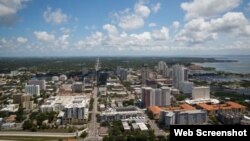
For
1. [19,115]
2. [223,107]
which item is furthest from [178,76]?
[19,115]

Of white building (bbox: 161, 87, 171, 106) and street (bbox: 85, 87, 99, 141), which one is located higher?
white building (bbox: 161, 87, 171, 106)

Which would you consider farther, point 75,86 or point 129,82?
point 129,82

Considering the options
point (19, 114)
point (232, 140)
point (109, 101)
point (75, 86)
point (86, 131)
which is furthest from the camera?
point (75, 86)

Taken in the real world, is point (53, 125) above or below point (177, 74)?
below

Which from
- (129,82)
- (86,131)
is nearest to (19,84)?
(129,82)

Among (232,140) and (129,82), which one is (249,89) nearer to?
(129,82)

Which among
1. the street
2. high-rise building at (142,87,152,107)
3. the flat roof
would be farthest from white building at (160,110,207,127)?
high-rise building at (142,87,152,107)

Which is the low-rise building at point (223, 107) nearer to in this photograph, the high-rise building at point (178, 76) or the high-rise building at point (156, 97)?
the high-rise building at point (156, 97)

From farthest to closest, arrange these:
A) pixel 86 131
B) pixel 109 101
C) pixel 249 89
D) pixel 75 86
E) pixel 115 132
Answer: pixel 75 86, pixel 249 89, pixel 109 101, pixel 86 131, pixel 115 132

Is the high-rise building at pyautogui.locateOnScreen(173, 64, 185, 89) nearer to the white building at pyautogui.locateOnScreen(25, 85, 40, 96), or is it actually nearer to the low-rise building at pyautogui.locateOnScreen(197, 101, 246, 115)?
the low-rise building at pyautogui.locateOnScreen(197, 101, 246, 115)

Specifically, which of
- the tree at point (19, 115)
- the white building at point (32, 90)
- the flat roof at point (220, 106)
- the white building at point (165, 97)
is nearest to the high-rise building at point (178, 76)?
the white building at point (165, 97)
